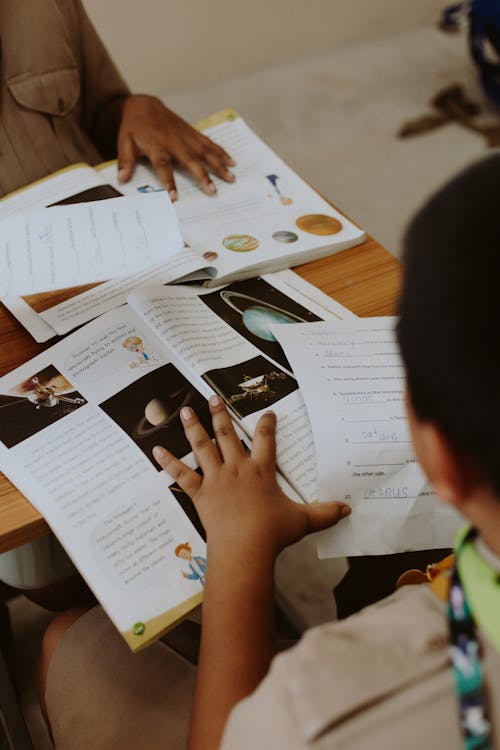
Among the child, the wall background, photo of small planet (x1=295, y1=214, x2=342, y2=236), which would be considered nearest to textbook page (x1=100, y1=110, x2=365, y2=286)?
A: photo of small planet (x1=295, y1=214, x2=342, y2=236)

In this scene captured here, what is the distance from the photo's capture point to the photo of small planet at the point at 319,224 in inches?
37.1

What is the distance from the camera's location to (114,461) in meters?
0.69

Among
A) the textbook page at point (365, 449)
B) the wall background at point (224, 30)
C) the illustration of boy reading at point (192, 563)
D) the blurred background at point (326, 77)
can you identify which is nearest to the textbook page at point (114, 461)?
the illustration of boy reading at point (192, 563)

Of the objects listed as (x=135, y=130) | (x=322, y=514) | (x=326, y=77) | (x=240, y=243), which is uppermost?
(x=135, y=130)

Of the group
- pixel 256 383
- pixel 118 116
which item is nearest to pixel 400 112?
pixel 118 116

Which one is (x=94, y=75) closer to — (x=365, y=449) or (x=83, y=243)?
(x=83, y=243)

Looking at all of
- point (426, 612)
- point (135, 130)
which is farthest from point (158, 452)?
point (135, 130)

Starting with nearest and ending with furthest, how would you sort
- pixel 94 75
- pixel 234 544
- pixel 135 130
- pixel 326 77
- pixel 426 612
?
pixel 426 612 < pixel 234 544 < pixel 135 130 < pixel 94 75 < pixel 326 77

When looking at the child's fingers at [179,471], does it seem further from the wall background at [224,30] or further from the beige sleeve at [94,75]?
the wall background at [224,30]

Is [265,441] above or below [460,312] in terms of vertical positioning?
below

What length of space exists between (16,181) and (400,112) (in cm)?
174

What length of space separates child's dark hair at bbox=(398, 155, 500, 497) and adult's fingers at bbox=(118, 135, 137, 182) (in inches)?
26.2

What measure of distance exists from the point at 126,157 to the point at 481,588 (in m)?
0.76

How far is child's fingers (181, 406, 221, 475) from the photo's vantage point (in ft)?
2.25
